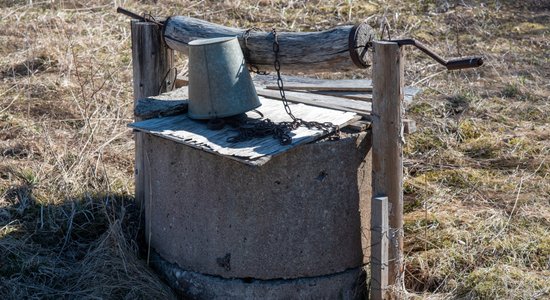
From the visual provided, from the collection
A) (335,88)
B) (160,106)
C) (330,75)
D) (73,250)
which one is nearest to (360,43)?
(335,88)

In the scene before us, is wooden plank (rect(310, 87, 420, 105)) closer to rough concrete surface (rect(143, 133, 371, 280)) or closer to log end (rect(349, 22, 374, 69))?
rough concrete surface (rect(143, 133, 371, 280))

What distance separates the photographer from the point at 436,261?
505 cm

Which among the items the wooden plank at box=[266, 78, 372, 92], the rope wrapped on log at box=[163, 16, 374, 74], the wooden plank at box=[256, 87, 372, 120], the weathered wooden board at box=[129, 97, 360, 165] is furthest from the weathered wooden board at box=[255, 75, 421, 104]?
the rope wrapped on log at box=[163, 16, 374, 74]

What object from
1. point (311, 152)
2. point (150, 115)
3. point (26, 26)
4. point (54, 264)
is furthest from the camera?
point (26, 26)

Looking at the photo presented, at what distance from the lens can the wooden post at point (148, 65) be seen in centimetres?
522

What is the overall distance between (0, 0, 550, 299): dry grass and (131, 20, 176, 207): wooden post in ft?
2.27

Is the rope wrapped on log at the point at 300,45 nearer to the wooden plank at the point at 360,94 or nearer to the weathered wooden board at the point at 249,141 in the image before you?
the weathered wooden board at the point at 249,141

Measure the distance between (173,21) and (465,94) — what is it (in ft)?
11.2

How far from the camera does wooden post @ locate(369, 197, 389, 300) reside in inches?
176

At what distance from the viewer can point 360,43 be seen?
14.2 feet

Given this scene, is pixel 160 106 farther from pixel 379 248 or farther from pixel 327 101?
pixel 379 248

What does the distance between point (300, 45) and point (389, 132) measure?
67 cm

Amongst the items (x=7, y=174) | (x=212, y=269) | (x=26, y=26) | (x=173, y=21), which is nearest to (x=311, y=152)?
(x=212, y=269)

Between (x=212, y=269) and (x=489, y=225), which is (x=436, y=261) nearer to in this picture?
(x=489, y=225)
